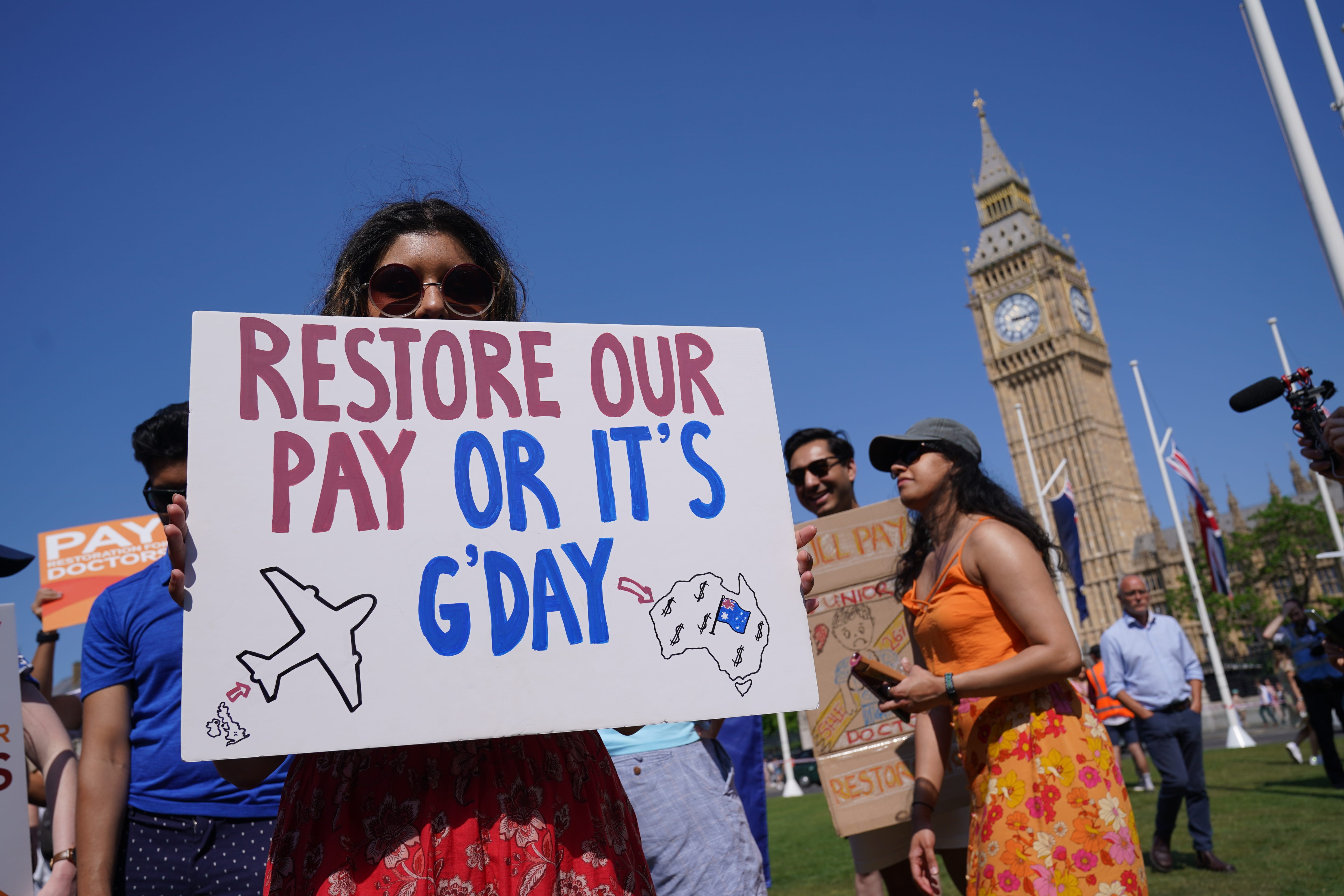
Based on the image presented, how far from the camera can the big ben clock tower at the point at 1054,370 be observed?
70750 millimetres

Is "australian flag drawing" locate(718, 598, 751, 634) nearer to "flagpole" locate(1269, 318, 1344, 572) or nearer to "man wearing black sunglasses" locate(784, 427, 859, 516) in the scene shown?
"man wearing black sunglasses" locate(784, 427, 859, 516)

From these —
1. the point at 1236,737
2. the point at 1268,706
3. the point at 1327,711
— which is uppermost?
the point at 1327,711

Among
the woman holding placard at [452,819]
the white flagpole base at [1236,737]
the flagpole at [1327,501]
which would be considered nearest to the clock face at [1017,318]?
the flagpole at [1327,501]

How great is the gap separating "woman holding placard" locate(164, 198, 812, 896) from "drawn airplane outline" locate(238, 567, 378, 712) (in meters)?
0.13

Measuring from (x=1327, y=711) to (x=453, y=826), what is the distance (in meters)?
10.2

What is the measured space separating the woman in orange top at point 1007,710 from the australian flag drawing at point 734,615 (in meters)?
1.01

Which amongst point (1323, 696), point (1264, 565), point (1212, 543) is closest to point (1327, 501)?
point (1212, 543)

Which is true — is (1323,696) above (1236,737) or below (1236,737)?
above

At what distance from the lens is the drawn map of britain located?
1.61 m

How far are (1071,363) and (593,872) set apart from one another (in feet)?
250

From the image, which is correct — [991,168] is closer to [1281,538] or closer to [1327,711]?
[1281,538]

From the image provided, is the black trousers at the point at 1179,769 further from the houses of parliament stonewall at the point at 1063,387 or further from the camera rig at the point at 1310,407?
the houses of parliament stonewall at the point at 1063,387

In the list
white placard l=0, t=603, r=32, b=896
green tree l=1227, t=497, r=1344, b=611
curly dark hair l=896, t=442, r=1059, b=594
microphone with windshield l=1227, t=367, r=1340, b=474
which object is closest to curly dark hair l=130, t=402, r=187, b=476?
white placard l=0, t=603, r=32, b=896

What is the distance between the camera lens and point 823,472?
14.0ft
